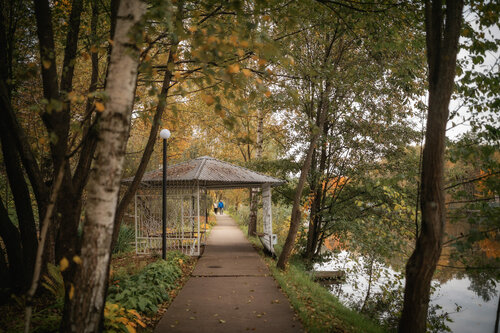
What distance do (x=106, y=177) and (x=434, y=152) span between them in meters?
3.10

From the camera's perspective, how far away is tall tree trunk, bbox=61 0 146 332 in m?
2.33

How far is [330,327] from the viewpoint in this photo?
5.01 metres

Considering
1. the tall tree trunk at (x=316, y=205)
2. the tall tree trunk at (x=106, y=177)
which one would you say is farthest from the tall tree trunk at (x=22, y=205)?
the tall tree trunk at (x=316, y=205)

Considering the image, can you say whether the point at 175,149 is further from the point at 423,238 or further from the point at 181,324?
the point at 423,238

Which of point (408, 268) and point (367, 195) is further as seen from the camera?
point (367, 195)

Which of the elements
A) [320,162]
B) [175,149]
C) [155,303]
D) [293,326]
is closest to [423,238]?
[293,326]

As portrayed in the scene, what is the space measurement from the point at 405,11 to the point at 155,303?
626 cm

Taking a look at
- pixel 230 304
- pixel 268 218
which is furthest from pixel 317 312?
pixel 268 218

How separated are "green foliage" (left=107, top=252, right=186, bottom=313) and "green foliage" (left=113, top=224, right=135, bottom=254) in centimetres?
531

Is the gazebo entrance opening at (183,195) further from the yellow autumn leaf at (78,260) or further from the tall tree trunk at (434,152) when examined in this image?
the yellow autumn leaf at (78,260)

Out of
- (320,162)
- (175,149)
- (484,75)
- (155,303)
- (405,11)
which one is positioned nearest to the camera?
(484,75)

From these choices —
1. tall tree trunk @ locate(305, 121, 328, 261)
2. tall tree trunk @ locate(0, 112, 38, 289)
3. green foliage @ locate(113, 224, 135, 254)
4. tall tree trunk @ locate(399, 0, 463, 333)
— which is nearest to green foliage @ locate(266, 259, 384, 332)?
tall tree trunk @ locate(399, 0, 463, 333)

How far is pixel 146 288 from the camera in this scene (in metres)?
5.95

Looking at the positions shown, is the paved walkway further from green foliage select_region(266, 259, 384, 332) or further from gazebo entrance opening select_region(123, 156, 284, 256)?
gazebo entrance opening select_region(123, 156, 284, 256)
